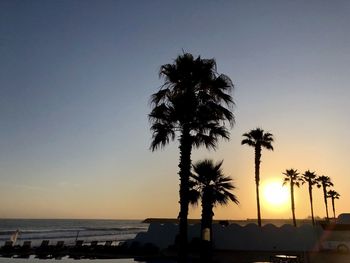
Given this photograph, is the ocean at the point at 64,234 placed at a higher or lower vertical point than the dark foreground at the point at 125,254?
higher

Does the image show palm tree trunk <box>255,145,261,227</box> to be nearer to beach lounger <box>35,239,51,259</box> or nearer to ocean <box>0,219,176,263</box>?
ocean <box>0,219,176,263</box>

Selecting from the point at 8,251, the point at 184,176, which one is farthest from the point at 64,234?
the point at 184,176

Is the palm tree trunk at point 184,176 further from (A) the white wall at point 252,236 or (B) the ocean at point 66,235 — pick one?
(A) the white wall at point 252,236

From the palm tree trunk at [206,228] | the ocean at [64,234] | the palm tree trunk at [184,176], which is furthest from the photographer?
the ocean at [64,234]

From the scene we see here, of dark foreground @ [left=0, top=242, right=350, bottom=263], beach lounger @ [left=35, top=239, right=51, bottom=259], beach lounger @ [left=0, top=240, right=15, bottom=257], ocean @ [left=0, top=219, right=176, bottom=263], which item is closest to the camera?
dark foreground @ [left=0, top=242, right=350, bottom=263]

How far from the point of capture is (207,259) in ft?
64.4

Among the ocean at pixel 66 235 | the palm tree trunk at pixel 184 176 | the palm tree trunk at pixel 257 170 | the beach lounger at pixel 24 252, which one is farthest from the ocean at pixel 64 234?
the palm tree trunk at pixel 184 176

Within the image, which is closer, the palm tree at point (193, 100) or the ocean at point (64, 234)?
the palm tree at point (193, 100)

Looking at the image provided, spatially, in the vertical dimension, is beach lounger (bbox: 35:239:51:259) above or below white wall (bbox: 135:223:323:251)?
below

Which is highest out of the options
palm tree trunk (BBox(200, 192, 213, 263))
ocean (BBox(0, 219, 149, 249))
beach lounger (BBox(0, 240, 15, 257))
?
ocean (BBox(0, 219, 149, 249))

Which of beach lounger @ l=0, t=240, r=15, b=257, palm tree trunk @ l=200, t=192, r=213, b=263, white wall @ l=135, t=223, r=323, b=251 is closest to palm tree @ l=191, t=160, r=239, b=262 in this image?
palm tree trunk @ l=200, t=192, r=213, b=263

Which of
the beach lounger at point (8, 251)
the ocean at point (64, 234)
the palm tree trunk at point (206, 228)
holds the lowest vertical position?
the beach lounger at point (8, 251)

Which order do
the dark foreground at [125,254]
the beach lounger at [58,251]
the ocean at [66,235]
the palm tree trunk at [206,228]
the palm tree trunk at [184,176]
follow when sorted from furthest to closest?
1. the beach lounger at [58,251]
2. the ocean at [66,235]
3. the dark foreground at [125,254]
4. the palm tree trunk at [206,228]
5. the palm tree trunk at [184,176]

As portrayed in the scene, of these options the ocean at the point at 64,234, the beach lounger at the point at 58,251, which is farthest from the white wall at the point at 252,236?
the ocean at the point at 64,234
